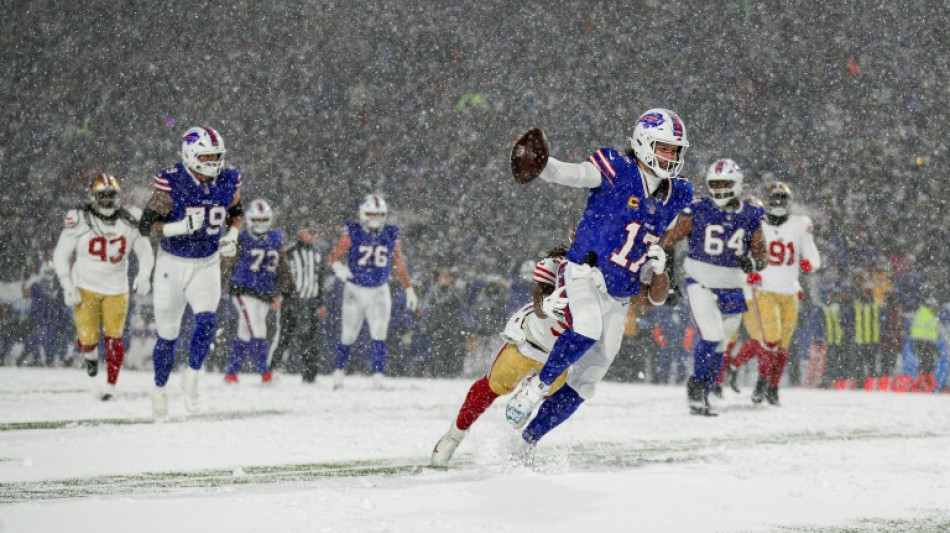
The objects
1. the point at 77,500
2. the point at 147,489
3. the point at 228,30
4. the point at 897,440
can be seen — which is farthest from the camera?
the point at 228,30

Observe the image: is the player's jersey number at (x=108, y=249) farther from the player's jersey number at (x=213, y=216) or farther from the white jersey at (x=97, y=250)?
the player's jersey number at (x=213, y=216)

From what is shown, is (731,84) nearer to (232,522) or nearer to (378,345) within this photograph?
(378,345)

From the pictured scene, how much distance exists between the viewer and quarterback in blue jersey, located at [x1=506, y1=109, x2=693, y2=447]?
5141mm

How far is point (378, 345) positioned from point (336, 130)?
10.6 meters

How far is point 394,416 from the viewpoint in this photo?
8547 mm

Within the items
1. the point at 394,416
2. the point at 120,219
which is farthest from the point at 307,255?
the point at 394,416

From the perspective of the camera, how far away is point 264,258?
475 inches

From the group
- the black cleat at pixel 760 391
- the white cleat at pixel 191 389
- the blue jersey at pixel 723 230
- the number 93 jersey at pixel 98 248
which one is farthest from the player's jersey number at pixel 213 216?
the black cleat at pixel 760 391

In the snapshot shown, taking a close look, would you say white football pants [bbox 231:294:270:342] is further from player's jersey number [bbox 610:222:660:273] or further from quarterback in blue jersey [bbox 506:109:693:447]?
player's jersey number [bbox 610:222:660:273]

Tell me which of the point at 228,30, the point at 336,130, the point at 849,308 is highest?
the point at 228,30

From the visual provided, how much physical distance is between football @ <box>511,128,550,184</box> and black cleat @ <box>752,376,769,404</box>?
592 cm

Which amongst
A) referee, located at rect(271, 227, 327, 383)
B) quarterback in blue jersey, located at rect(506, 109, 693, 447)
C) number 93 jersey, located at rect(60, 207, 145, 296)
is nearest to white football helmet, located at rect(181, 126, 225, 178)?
number 93 jersey, located at rect(60, 207, 145, 296)

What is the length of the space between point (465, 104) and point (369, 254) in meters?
10.3

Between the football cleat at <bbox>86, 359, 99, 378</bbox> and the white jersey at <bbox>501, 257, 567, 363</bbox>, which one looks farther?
the football cleat at <bbox>86, 359, 99, 378</bbox>
